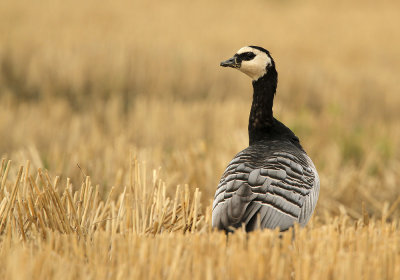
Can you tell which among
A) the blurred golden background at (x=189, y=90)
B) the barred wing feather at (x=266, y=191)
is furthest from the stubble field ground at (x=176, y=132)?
the barred wing feather at (x=266, y=191)

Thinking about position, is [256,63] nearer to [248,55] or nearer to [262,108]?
[248,55]

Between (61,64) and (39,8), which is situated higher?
(39,8)

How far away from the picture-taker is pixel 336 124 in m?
9.28

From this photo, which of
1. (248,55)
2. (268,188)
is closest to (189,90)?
(248,55)

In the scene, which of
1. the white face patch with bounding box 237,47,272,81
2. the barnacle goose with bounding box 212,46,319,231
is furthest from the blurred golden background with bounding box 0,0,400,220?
the white face patch with bounding box 237,47,272,81

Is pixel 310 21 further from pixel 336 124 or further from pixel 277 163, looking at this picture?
pixel 277 163

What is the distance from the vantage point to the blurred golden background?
21.9 feet

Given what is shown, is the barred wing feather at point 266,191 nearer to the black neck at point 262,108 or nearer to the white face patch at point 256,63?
the black neck at point 262,108

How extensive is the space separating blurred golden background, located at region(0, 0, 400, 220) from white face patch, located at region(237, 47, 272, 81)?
116 centimetres

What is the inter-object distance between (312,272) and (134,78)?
9.16 metres

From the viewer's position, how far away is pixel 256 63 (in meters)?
4.67

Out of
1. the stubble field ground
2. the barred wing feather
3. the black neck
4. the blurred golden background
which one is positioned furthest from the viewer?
the blurred golden background

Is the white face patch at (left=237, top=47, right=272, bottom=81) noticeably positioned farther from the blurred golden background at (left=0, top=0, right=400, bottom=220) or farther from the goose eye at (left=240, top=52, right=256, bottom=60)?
the blurred golden background at (left=0, top=0, right=400, bottom=220)

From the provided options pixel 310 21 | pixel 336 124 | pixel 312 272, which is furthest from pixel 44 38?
pixel 312 272
